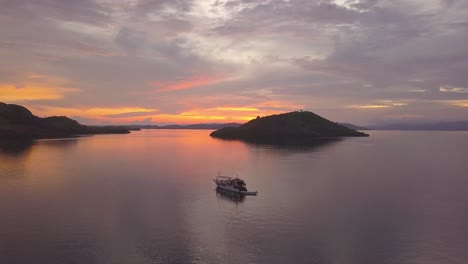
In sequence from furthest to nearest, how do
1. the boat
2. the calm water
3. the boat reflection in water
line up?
the boat
the boat reflection in water
the calm water

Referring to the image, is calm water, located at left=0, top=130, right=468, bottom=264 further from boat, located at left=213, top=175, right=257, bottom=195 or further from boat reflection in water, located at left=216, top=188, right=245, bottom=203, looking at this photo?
boat, located at left=213, top=175, right=257, bottom=195

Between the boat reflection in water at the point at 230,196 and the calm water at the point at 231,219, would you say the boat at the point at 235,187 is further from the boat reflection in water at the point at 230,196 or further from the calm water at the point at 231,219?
the calm water at the point at 231,219

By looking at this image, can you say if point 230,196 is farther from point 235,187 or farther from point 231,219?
point 231,219

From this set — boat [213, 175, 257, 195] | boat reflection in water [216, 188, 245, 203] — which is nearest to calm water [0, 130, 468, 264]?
boat reflection in water [216, 188, 245, 203]

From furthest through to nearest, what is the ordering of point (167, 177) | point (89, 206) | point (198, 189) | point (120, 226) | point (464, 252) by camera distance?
1. point (167, 177)
2. point (198, 189)
3. point (89, 206)
4. point (120, 226)
5. point (464, 252)

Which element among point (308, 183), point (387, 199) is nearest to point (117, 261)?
point (387, 199)

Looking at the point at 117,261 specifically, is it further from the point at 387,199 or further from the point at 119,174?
the point at 119,174

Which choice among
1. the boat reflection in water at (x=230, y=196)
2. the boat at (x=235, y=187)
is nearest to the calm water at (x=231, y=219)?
the boat reflection in water at (x=230, y=196)

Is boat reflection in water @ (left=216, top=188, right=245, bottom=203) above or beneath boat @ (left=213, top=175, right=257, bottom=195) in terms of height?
beneath

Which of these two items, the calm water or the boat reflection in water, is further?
the boat reflection in water
